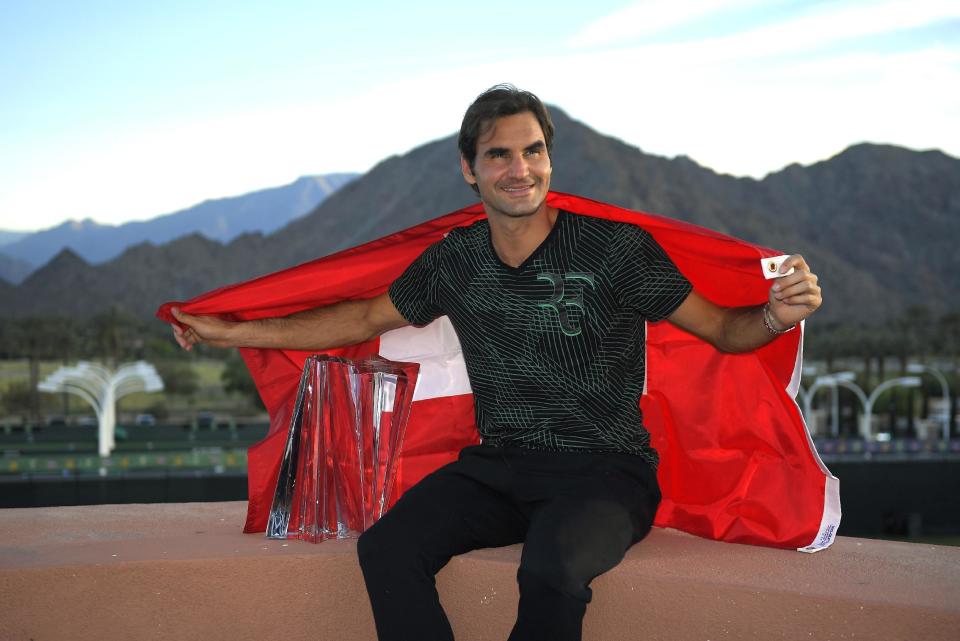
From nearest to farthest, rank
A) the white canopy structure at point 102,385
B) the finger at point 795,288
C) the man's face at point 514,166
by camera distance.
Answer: the finger at point 795,288
the man's face at point 514,166
the white canopy structure at point 102,385

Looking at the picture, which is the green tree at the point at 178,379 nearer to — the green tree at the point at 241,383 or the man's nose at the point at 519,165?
the green tree at the point at 241,383

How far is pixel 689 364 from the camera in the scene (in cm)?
380

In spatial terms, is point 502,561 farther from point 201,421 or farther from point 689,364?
point 201,421

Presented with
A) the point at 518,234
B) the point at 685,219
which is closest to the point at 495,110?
the point at 518,234

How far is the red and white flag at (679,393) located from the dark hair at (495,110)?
0.33 m

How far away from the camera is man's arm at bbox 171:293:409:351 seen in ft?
12.5

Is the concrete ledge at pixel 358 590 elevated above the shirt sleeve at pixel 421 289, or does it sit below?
below

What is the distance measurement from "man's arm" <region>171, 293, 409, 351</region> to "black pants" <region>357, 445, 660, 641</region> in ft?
2.39

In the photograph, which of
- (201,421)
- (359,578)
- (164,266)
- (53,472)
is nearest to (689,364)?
(359,578)

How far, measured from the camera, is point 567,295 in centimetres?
315

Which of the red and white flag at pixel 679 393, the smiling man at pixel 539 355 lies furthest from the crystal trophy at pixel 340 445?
the smiling man at pixel 539 355

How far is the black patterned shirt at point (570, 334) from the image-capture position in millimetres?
3127

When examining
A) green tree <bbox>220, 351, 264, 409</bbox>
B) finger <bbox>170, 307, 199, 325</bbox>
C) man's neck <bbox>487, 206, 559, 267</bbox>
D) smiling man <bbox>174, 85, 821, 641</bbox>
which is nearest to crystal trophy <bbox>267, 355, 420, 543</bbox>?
smiling man <bbox>174, 85, 821, 641</bbox>

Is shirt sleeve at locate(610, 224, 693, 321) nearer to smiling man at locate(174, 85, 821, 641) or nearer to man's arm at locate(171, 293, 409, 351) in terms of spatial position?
smiling man at locate(174, 85, 821, 641)
